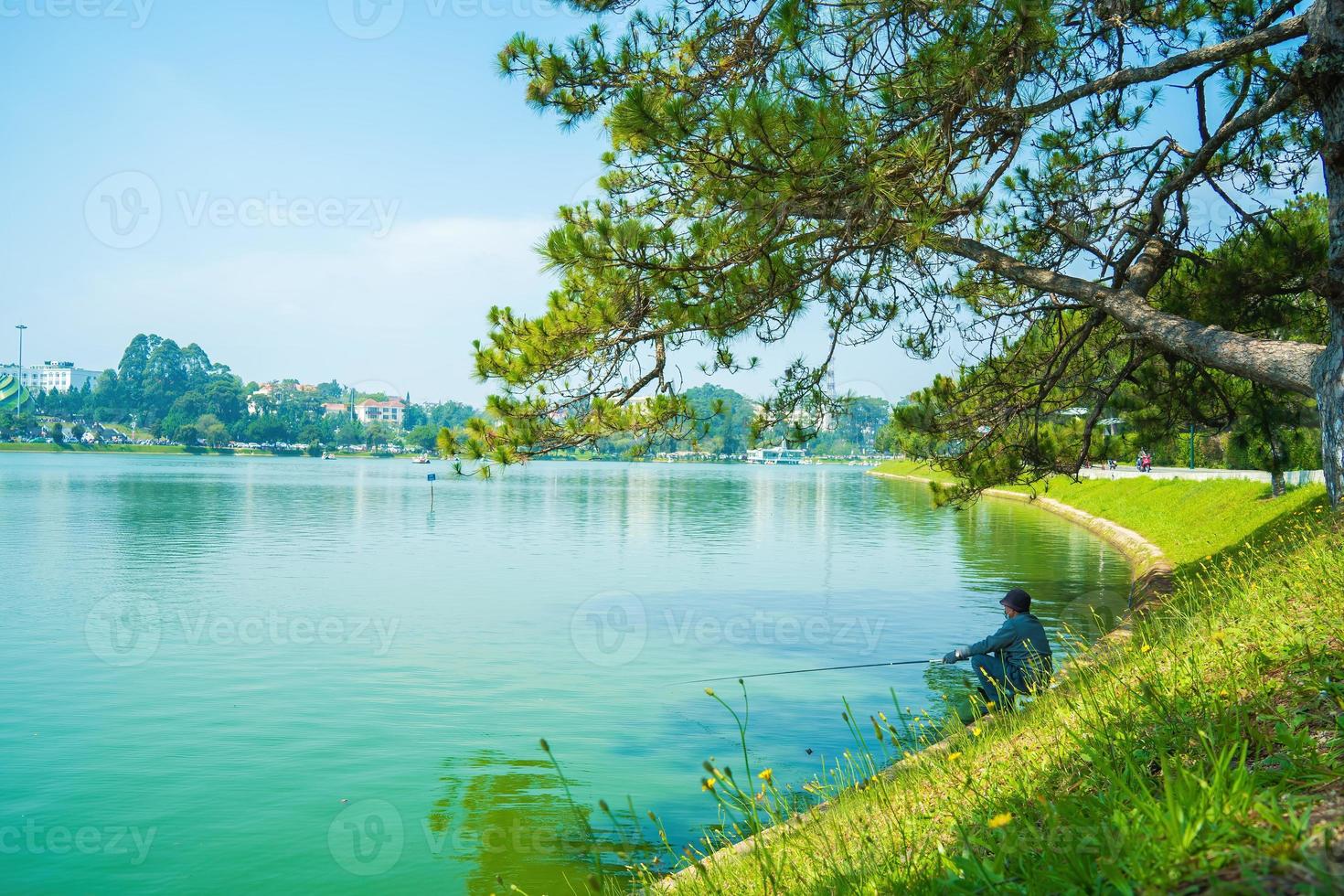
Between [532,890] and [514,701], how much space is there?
16.0ft

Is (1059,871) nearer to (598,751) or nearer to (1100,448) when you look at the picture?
(598,751)

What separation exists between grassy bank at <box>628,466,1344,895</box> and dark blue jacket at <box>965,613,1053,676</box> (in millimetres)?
1415

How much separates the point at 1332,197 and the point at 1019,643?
4337 mm

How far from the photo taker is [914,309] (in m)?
11.3

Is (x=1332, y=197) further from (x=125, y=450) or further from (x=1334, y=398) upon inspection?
(x=125, y=450)

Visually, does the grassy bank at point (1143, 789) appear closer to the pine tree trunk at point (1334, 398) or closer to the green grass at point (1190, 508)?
the pine tree trunk at point (1334, 398)

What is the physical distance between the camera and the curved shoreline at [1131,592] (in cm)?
467

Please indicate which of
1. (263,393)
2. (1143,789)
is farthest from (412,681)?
(263,393)

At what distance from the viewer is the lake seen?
7.24 metres

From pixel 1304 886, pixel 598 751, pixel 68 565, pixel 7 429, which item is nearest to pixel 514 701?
pixel 598 751

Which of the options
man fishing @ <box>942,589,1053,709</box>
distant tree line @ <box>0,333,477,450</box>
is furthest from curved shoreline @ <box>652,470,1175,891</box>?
distant tree line @ <box>0,333,477,450</box>

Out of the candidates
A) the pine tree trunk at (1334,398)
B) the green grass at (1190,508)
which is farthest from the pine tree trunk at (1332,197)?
the green grass at (1190,508)

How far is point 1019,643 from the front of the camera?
8547 mm

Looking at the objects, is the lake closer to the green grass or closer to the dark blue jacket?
the green grass
